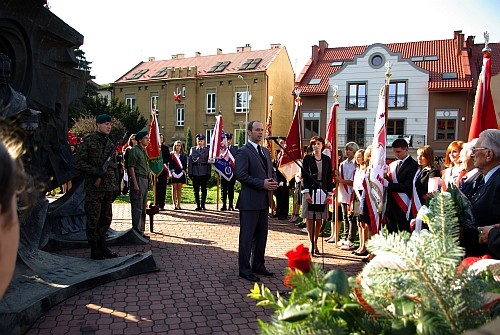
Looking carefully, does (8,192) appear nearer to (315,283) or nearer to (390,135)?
(315,283)

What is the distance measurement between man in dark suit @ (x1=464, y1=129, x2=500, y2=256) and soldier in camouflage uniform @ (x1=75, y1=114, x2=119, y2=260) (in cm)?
482

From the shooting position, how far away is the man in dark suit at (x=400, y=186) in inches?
244

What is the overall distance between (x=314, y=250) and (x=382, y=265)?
6107 mm

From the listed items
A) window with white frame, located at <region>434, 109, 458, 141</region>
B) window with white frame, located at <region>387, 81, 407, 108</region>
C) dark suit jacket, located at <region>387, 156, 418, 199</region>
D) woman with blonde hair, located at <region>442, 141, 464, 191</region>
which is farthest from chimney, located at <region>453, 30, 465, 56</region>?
woman with blonde hair, located at <region>442, 141, 464, 191</region>

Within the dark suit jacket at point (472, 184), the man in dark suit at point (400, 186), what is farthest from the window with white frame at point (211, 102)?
the dark suit jacket at point (472, 184)

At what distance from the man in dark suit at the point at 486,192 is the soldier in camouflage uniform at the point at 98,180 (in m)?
4.82

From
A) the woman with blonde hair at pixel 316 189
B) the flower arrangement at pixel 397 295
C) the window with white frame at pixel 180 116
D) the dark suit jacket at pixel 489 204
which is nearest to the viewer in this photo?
the flower arrangement at pixel 397 295

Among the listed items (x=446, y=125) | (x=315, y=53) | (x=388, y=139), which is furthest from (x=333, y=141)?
(x=315, y=53)

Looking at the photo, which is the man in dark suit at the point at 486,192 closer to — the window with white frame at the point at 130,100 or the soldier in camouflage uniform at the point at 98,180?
the soldier in camouflage uniform at the point at 98,180

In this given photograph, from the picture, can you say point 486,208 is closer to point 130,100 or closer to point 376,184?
point 376,184

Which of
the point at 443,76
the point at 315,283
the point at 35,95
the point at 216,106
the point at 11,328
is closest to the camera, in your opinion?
the point at 315,283

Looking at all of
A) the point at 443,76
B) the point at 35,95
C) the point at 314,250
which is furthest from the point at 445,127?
the point at 35,95

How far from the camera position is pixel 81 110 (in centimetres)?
3500

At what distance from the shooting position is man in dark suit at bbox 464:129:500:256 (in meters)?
2.89
